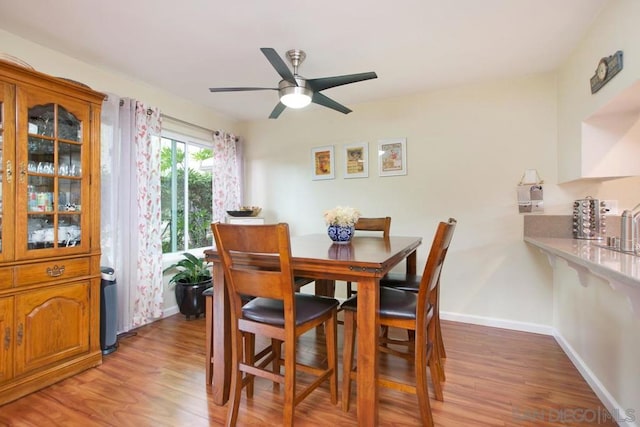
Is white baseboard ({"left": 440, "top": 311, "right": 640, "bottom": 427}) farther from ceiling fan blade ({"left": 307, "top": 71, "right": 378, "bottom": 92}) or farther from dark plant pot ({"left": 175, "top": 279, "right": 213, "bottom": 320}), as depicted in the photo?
dark plant pot ({"left": 175, "top": 279, "right": 213, "bottom": 320})

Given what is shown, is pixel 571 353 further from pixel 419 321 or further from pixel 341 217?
pixel 341 217

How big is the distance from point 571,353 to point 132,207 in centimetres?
A: 376

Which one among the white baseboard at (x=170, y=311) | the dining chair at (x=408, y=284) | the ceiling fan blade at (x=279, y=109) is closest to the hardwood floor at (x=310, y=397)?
the dining chair at (x=408, y=284)

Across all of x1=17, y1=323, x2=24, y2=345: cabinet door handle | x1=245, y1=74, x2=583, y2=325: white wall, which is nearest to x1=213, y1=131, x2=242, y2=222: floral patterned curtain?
x1=245, y1=74, x2=583, y2=325: white wall

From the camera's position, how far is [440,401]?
1.78 m

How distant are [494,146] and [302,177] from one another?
2125 mm

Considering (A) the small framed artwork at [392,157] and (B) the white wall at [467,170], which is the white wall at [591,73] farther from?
(A) the small framed artwork at [392,157]

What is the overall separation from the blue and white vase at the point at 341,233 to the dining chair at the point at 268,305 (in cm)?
53

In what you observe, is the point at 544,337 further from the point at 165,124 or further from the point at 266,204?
the point at 165,124

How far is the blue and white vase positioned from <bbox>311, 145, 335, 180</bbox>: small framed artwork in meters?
1.66

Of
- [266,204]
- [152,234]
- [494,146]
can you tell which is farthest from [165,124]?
[494,146]

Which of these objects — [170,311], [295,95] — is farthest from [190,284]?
[295,95]

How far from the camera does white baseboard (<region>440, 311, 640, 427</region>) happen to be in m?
1.57

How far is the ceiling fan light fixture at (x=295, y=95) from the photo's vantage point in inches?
85.3
